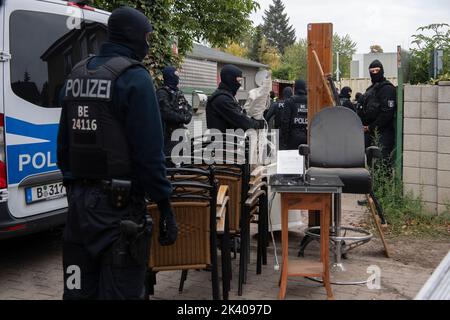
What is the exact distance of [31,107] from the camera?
486 cm

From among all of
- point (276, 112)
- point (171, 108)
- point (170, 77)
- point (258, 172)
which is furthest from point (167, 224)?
point (276, 112)

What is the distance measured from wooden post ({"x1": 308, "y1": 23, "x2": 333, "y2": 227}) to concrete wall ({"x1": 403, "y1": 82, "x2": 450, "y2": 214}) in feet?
4.80

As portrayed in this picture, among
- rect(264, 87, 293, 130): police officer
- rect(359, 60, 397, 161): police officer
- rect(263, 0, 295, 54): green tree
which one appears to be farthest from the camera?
rect(263, 0, 295, 54): green tree

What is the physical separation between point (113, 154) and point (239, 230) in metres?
1.96

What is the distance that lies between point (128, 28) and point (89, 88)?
1.32ft

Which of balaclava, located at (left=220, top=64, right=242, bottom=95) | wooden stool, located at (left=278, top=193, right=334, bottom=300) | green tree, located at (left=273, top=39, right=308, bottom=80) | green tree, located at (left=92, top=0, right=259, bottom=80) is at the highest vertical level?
green tree, located at (left=273, top=39, right=308, bottom=80)

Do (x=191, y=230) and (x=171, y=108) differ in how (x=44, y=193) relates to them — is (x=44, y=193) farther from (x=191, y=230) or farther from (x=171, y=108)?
(x=171, y=108)

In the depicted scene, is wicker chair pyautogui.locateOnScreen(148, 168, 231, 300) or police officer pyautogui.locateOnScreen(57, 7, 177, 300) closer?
police officer pyautogui.locateOnScreen(57, 7, 177, 300)

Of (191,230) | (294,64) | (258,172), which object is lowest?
(191,230)

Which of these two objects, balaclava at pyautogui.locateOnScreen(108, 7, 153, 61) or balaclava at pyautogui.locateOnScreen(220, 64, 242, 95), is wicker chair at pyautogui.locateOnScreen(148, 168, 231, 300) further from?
balaclava at pyautogui.locateOnScreen(220, 64, 242, 95)

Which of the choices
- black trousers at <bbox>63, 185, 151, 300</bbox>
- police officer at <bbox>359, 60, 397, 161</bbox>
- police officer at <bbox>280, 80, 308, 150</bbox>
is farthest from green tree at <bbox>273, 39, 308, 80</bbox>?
black trousers at <bbox>63, 185, 151, 300</bbox>

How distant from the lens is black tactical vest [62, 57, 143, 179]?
287cm

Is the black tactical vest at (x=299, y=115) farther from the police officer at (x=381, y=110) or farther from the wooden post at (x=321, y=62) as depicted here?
the wooden post at (x=321, y=62)

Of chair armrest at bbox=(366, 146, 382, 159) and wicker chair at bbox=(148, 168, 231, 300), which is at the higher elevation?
chair armrest at bbox=(366, 146, 382, 159)
